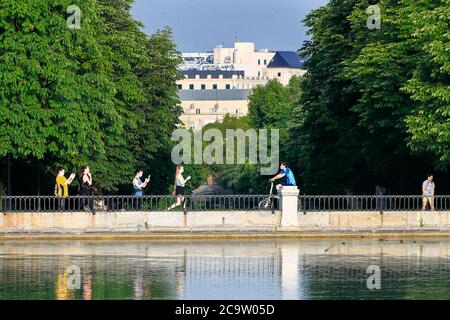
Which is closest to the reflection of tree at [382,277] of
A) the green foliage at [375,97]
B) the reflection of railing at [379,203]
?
the reflection of railing at [379,203]

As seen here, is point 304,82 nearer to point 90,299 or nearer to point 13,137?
point 13,137

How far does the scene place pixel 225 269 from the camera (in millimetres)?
34906

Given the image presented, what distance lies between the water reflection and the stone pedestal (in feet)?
7.96

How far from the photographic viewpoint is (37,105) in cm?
5478

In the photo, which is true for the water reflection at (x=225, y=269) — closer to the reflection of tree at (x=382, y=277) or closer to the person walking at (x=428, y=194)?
the reflection of tree at (x=382, y=277)

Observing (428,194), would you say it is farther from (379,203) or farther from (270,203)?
(270,203)

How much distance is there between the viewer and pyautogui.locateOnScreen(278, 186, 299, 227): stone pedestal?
48188 mm

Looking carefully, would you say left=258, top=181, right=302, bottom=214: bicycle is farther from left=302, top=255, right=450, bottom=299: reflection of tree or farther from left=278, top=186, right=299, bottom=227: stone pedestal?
left=302, top=255, right=450, bottom=299: reflection of tree

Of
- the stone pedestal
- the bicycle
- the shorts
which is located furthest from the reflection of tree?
the shorts

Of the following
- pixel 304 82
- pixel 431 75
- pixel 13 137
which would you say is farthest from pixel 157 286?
pixel 304 82

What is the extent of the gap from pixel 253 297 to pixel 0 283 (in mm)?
5702

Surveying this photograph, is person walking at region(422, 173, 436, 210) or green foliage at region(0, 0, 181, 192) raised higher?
green foliage at region(0, 0, 181, 192)

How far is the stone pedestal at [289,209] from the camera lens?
48.2 meters

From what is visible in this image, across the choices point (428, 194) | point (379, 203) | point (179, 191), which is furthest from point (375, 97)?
point (179, 191)
